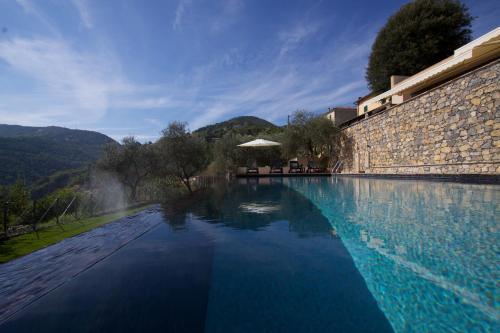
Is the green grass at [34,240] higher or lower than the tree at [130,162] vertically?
lower

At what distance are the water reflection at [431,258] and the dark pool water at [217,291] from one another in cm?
26

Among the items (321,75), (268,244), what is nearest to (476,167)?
(268,244)

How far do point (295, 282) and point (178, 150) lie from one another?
34.9 feet

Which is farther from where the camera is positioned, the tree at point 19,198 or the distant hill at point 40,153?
the distant hill at point 40,153

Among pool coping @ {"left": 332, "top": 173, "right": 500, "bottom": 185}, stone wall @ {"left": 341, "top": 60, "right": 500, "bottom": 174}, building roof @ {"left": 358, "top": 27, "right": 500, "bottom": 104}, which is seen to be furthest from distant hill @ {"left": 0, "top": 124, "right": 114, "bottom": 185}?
building roof @ {"left": 358, "top": 27, "right": 500, "bottom": 104}

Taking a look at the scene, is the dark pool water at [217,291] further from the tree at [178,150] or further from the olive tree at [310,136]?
the olive tree at [310,136]

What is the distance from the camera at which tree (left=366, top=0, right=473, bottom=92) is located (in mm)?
19156

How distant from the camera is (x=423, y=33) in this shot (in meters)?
19.6

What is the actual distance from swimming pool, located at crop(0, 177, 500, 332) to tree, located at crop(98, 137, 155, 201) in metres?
6.59

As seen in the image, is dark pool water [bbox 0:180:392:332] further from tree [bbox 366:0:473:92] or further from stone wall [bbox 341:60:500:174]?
tree [bbox 366:0:473:92]

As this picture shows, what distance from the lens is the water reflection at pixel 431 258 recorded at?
2.11 metres

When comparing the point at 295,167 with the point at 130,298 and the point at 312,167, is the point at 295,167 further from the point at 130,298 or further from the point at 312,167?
the point at 130,298

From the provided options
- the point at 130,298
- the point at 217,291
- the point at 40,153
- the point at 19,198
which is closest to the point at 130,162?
the point at 19,198

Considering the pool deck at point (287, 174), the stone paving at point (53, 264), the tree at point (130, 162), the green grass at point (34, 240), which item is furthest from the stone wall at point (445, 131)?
the tree at point (130, 162)
